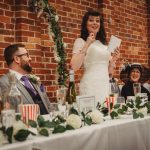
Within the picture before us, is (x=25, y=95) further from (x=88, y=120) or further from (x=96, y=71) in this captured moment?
(x=88, y=120)

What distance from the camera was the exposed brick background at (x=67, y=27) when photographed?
11.9ft

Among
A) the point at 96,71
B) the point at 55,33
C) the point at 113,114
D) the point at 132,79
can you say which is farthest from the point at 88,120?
the point at 132,79

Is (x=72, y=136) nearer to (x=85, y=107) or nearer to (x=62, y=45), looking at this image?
(x=85, y=107)

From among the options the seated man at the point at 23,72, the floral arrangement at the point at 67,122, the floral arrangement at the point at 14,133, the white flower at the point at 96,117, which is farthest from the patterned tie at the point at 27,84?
the floral arrangement at the point at 14,133

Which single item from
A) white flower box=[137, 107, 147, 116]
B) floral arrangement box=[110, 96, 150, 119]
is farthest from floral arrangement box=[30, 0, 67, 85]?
white flower box=[137, 107, 147, 116]

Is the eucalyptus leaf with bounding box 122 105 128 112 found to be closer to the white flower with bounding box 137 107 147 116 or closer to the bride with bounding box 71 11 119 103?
the white flower with bounding box 137 107 147 116

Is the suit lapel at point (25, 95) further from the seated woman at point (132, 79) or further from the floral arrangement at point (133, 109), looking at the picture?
the seated woman at point (132, 79)

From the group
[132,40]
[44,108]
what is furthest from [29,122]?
[132,40]

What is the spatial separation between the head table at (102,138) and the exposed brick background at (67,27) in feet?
6.01

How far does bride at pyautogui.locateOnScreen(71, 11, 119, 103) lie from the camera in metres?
2.97

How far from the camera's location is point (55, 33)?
11.4 feet

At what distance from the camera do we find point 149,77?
5387mm

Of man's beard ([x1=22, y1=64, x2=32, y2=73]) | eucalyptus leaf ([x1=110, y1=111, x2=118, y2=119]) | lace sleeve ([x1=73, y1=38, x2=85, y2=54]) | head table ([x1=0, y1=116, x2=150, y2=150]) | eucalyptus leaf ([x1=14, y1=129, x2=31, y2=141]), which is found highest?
lace sleeve ([x1=73, y1=38, x2=85, y2=54])

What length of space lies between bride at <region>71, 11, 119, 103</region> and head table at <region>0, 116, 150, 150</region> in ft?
2.88
